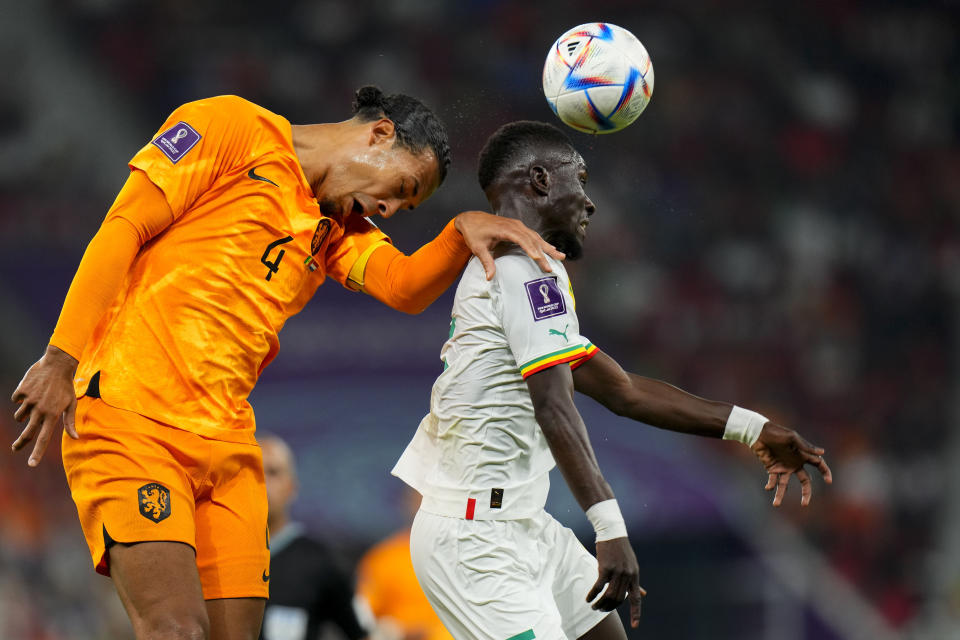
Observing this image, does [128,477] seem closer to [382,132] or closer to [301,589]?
[382,132]

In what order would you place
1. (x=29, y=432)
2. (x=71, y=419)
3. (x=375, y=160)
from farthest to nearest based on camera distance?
1. (x=375, y=160)
2. (x=71, y=419)
3. (x=29, y=432)

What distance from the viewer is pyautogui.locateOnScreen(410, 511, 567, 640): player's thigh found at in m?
3.69

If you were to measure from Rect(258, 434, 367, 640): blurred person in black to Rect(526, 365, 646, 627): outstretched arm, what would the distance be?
2.05 metres

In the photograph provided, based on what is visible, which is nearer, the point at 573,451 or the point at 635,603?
the point at 635,603

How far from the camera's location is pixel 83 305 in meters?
3.40

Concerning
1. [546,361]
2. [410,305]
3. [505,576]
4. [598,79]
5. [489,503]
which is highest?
[598,79]

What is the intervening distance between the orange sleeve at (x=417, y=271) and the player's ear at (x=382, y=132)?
379 millimetres

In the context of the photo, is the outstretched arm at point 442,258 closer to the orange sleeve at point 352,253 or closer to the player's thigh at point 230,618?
the orange sleeve at point 352,253

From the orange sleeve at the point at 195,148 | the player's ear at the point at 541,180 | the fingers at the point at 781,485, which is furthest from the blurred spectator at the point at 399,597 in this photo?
the orange sleeve at the point at 195,148

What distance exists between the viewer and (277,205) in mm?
3855

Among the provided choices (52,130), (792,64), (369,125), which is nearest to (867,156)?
(792,64)

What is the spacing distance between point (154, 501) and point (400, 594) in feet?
10.8

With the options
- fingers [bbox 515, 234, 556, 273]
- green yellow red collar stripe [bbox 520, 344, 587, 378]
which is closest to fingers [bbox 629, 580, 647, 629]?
green yellow red collar stripe [bbox 520, 344, 587, 378]

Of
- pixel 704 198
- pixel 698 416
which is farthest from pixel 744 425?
pixel 704 198
